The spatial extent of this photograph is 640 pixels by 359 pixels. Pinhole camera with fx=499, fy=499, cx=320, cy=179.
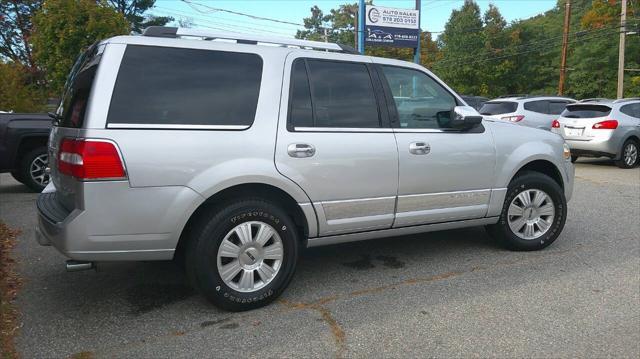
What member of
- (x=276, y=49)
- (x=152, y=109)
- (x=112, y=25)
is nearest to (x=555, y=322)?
(x=276, y=49)

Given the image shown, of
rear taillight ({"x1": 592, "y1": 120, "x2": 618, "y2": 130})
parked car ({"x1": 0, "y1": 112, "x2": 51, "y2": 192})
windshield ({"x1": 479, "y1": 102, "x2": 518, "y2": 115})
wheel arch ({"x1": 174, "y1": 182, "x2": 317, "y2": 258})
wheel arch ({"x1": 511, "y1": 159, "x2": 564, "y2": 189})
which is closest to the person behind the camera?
wheel arch ({"x1": 174, "y1": 182, "x2": 317, "y2": 258})

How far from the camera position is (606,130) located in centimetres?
1141

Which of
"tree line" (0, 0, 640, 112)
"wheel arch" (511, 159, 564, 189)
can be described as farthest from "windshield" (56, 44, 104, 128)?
"tree line" (0, 0, 640, 112)

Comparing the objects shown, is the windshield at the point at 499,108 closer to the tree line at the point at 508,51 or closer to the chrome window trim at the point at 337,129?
the chrome window trim at the point at 337,129

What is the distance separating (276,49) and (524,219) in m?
2.91

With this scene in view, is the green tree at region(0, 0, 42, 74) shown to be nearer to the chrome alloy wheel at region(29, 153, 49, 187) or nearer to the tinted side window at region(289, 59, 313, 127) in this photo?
the chrome alloy wheel at region(29, 153, 49, 187)

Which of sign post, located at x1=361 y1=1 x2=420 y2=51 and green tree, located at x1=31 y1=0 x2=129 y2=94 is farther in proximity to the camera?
sign post, located at x1=361 y1=1 x2=420 y2=51

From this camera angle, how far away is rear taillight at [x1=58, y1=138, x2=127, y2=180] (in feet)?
9.86

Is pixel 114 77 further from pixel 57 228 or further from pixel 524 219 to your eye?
pixel 524 219

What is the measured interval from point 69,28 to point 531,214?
13.3 metres

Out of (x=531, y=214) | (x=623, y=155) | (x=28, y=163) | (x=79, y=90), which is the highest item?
(x=79, y=90)

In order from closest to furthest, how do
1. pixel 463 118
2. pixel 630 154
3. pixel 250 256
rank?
pixel 250 256 → pixel 463 118 → pixel 630 154

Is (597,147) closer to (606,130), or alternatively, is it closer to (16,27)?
(606,130)

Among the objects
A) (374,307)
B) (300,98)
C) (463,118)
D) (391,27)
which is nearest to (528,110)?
(391,27)
